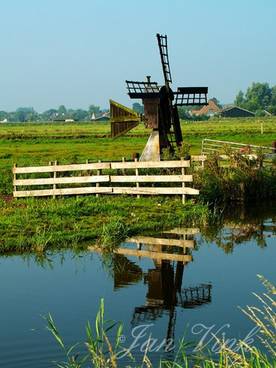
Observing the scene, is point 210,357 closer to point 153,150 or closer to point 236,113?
point 153,150

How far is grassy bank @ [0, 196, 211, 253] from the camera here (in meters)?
18.9

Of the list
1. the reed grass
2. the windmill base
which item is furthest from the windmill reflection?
the windmill base

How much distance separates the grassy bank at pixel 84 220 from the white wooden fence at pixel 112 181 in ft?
1.80

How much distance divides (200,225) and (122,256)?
17.0ft

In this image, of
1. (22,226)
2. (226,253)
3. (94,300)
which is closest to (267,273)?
(226,253)

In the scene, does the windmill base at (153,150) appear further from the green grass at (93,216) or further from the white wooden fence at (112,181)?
the green grass at (93,216)

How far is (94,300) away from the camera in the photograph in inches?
529

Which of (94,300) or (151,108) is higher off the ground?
(151,108)

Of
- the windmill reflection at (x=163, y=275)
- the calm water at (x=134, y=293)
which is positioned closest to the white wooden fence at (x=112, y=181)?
the windmill reflection at (x=163, y=275)

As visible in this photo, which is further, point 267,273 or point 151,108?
point 151,108

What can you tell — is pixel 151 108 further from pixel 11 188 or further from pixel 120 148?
pixel 120 148

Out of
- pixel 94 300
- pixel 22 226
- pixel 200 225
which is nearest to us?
pixel 94 300

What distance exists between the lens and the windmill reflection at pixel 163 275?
1260 cm

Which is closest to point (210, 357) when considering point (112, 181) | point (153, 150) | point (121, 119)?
point (112, 181)
